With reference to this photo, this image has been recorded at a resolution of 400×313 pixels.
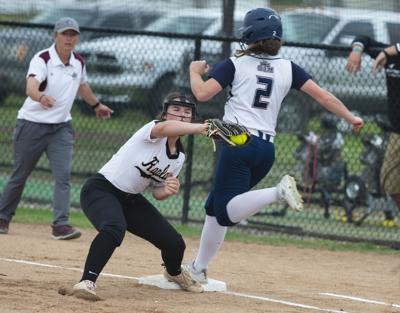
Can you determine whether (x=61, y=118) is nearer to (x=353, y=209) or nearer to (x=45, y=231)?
(x=45, y=231)

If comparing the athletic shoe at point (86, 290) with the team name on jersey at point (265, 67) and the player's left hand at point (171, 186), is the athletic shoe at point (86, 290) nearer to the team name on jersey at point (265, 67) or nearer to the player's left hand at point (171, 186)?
the player's left hand at point (171, 186)

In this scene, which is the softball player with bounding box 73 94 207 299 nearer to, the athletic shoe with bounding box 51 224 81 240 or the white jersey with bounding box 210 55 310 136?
the white jersey with bounding box 210 55 310 136

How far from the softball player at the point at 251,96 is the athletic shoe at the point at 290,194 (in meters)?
0.20

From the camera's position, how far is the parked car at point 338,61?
1120 cm

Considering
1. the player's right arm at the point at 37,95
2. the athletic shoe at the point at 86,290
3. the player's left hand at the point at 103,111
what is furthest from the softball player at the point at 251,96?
the player's left hand at the point at 103,111

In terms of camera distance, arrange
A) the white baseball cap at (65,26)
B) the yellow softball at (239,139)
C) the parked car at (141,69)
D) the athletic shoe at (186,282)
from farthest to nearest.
Answer: 1. the parked car at (141,69)
2. the white baseball cap at (65,26)
3. the athletic shoe at (186,282)
4. the yellow softball at (239,139)

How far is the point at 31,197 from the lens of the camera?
12.0 m

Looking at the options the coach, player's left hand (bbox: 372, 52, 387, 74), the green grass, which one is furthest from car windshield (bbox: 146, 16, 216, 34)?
player's left hand (bbox: 372, 52, 387, 74)

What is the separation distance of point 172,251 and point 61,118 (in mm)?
2893

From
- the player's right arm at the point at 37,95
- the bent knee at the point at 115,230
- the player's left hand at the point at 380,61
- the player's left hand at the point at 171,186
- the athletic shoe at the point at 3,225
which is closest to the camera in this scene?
the bent knee at the point at 115,230

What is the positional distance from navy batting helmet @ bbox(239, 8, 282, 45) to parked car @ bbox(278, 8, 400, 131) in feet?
11.4

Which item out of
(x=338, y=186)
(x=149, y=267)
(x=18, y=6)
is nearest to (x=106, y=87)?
(x=18, y=6)

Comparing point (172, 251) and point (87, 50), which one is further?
point (87, 50)

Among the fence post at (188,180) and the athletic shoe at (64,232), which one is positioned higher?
the fence post at (188,180)
